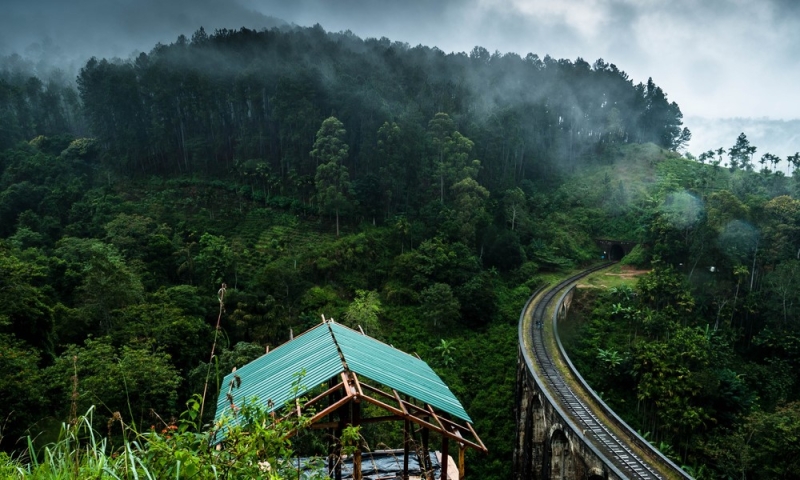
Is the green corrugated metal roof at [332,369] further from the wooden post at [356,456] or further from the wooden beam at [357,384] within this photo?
the wooden post at [356,456]

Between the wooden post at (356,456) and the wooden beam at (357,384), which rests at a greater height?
the wooden beam at (357,384)

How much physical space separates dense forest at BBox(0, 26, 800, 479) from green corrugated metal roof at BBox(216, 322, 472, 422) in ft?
12.5

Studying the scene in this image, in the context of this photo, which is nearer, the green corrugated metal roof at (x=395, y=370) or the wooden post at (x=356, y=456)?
the wooden post at (x=356, y=456)

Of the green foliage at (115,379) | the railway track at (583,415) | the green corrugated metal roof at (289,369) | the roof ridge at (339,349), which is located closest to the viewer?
the green corrugated metal roof at (289,369)

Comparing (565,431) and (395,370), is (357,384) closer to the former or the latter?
(395,370)

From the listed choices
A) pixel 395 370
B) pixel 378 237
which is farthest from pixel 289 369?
Answer: pixel 378 237

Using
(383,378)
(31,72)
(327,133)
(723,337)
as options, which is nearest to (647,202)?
(723,337)

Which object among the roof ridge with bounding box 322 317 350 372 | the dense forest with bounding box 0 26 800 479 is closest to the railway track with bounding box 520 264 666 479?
the dense forest with bounding box 0 26 800 479

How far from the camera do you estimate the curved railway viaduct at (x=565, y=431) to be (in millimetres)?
14875

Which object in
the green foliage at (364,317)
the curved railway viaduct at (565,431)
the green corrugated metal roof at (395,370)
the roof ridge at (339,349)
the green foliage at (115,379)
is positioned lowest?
the curved railway viaduct at (565,431)

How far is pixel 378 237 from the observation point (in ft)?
113

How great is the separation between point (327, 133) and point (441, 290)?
16142 millimetres

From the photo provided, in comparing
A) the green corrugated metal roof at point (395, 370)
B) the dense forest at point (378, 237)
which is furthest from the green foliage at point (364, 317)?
the green corrugated metal roof at point (395, 370)

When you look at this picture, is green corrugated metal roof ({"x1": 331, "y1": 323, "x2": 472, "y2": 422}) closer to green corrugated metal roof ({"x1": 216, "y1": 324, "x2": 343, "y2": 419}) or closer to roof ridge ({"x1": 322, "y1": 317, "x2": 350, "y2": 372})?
roof ridge ({"x1": 322, "y1": 317, "x2": 350, "y2": 372})
